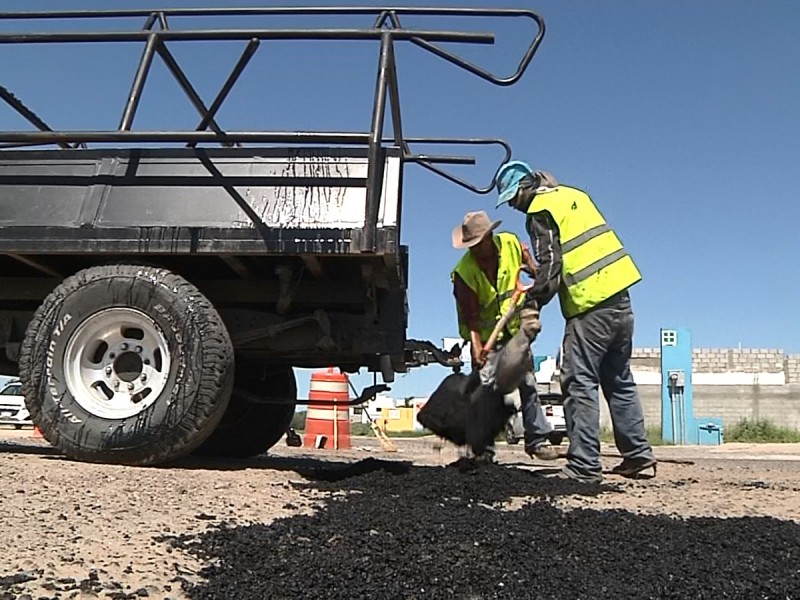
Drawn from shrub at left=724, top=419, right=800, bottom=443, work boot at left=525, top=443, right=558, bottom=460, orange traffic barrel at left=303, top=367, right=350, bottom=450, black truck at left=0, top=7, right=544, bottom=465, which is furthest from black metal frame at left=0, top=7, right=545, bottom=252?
shrub at left=724, top=419, right=800, bottom=443

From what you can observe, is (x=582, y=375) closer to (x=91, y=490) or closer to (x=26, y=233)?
(x=91, y=490)

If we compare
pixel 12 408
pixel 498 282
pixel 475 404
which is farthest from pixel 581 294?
pixel 12 408

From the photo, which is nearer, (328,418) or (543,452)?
(543,452)

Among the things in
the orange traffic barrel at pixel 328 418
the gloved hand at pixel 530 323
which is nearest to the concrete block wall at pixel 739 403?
the orange traffic barrel at pixel 328 418

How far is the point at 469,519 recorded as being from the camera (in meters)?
3.27

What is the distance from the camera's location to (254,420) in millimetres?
6383

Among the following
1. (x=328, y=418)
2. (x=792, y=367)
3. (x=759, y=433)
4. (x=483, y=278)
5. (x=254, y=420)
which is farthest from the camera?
(x=792, y=367)

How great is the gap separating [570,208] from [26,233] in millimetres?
3026

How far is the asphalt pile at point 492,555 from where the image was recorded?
2.41m

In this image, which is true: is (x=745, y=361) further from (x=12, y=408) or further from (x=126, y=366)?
(x=126, y=366)

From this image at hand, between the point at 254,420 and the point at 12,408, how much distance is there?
13.2 metres

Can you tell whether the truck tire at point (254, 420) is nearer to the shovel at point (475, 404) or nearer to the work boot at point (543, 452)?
the shovel at point (475, 404)

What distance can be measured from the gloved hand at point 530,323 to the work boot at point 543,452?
1272mm

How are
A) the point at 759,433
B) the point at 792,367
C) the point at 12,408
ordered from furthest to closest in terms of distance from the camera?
the point at 792,367
the point at 759,433
the point at 12,408
